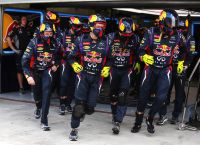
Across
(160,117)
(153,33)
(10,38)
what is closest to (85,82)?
(153,33)

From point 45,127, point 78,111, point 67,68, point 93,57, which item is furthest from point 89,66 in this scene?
point 67,68

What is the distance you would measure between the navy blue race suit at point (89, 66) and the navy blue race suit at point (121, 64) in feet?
1.28

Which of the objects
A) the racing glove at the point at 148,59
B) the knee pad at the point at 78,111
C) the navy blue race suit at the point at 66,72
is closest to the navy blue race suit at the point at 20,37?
the navy blue race suit at the point at 66,72

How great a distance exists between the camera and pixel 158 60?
19.5ft

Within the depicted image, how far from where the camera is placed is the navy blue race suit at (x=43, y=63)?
6.12 m

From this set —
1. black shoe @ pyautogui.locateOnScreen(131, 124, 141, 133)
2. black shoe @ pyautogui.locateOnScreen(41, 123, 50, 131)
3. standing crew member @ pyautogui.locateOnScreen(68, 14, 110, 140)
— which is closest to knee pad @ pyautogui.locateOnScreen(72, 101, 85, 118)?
standing crew member @ pyautogui.locateOnScreen(68, 14, 110, 140)

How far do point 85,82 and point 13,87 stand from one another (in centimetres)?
438

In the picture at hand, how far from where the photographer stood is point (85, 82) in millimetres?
5711

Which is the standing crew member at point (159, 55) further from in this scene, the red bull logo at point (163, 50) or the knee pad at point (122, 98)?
the knee pad at point (122, 98)

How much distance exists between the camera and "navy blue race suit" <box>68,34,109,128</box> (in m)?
5.67

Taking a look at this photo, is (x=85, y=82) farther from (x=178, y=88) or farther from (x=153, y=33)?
(x=178, y=88)

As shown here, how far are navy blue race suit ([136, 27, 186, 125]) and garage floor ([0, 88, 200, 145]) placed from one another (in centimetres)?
48

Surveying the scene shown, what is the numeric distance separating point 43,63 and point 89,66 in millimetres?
935

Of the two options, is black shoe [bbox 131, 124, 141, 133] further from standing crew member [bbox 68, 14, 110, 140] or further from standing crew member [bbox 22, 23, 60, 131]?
standing crew member [bbox 22, 23, 60, 131]
